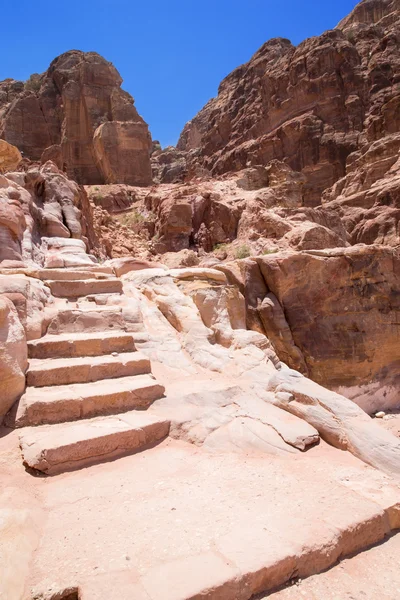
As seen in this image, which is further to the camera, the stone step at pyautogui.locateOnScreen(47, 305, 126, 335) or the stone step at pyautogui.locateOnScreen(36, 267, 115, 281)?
the stone step at pyautogui.locateOnScreen(36, 267, 115, 281)

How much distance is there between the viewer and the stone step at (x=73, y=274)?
5.38 meters

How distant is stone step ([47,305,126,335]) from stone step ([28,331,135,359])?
0.16 metres

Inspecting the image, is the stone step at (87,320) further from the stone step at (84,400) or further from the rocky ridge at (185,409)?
the stone step at (84,400)

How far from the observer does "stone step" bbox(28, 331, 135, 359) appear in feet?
12.1

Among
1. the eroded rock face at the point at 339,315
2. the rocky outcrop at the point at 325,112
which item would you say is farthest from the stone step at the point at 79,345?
the rocky outcrop at the point at 325,112

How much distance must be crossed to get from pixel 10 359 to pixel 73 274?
2.81 m

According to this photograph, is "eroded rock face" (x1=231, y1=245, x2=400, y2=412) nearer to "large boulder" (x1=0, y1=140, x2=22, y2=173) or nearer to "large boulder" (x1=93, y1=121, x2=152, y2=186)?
"large boulder" (x1=0, y1=140, x2=22, y2=173)

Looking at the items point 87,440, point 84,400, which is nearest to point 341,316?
point 84,400

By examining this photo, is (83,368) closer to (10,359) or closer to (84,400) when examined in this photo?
(84,400)

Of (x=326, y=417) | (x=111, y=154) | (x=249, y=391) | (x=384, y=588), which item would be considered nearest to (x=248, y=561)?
(x=384, y=588)

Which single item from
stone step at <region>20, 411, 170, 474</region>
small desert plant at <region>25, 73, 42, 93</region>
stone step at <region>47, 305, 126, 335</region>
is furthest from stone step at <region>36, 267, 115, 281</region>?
small desert plant at <region>25, 73, 42, 93</region>

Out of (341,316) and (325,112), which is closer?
(341,316)

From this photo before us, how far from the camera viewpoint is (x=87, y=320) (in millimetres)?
4395

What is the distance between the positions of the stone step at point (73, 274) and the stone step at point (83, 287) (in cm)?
17
